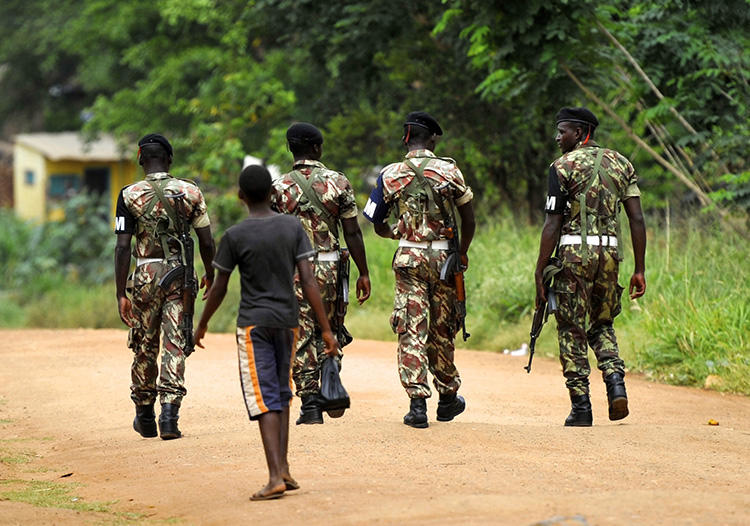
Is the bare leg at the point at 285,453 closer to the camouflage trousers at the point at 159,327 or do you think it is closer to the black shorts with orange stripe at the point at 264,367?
the black shorts with orange stripe at the point at 264,367

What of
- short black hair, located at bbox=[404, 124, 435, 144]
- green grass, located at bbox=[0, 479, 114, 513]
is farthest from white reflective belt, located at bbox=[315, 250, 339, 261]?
green grass, located at bbox=[0, 479, 114, 513]

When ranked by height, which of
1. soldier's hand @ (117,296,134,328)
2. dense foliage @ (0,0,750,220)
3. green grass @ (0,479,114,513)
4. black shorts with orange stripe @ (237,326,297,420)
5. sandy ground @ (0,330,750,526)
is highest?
dense foliage @ (0,0,750,220)

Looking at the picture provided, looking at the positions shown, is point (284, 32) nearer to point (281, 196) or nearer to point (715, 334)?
point (715, 334)

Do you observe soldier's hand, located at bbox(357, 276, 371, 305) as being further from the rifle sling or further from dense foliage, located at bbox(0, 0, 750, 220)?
dense foliage, located at bbox(0, 0, 750, 220)

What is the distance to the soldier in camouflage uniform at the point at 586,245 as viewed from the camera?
25.6ft

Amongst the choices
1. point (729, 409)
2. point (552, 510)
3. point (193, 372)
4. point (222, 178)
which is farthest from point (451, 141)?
point (552, 510)

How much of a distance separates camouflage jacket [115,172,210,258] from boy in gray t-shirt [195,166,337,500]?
71.7 inches

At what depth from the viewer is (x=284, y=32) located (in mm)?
20312

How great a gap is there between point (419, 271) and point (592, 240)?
1.17m

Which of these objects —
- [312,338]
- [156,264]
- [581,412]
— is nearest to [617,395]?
[581,412]

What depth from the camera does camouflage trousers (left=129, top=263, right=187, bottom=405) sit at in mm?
7828

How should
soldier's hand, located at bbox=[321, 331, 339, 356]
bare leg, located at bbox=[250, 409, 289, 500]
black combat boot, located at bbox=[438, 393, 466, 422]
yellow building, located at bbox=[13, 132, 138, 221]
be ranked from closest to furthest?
bare leg, located at bbox=[250, 409, 289, 500], soldier's hand, located at bbox=[321, 331, 339, 356], black combat boot, located at bbox=[438, 393, 466, 422], yellow building, located at bbox=[13, 132, 138, 221]

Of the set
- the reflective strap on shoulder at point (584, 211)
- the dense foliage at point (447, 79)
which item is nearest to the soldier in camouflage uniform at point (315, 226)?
the reflective strap on shoulder at point (584, 211)

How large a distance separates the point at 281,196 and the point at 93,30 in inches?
966
